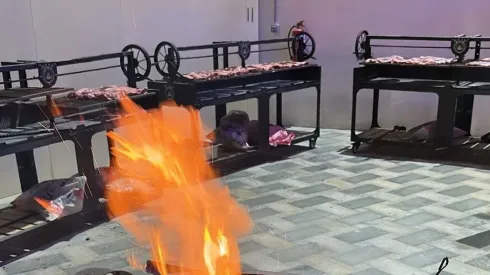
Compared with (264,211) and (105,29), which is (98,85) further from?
(264,211)

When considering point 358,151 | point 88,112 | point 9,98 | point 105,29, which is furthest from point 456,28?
point 9,98

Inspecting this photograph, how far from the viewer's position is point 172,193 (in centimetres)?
429

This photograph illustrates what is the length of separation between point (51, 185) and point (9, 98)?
77 cm

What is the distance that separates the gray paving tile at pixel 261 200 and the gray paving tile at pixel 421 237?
108 cm

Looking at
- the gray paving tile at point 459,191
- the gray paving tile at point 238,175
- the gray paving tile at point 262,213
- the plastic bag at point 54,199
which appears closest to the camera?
the plastic bag at point 54,199

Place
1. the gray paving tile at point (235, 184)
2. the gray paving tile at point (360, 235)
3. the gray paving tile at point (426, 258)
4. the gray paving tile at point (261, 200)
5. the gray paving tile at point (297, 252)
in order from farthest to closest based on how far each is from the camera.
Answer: the gray paving tile at point (235, 184)
the gray paving tile at point (261, 200)
the gray paving tile at point (360, 235)
the gray paving tile at point (297, 252)
the gray paving tile at point (426, 258)

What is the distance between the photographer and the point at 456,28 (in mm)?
5777

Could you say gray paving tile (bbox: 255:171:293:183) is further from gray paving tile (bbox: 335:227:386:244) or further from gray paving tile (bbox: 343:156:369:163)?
gray paving tile (bbox: 335:227:386:244)

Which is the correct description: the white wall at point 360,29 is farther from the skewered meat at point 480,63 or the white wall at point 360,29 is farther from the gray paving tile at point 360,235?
the gray paving tile at point 360,235

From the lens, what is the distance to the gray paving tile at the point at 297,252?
3.13 metres

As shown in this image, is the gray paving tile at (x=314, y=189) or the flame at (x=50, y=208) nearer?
the flame at (x=50, y=208)

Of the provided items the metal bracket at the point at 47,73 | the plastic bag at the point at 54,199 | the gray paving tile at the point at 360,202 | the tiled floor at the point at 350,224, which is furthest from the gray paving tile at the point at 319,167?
the metal bracket at the point at 47,73

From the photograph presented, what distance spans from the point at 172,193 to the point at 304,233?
129 centimetres

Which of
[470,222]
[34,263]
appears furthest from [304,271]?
[34,263]
